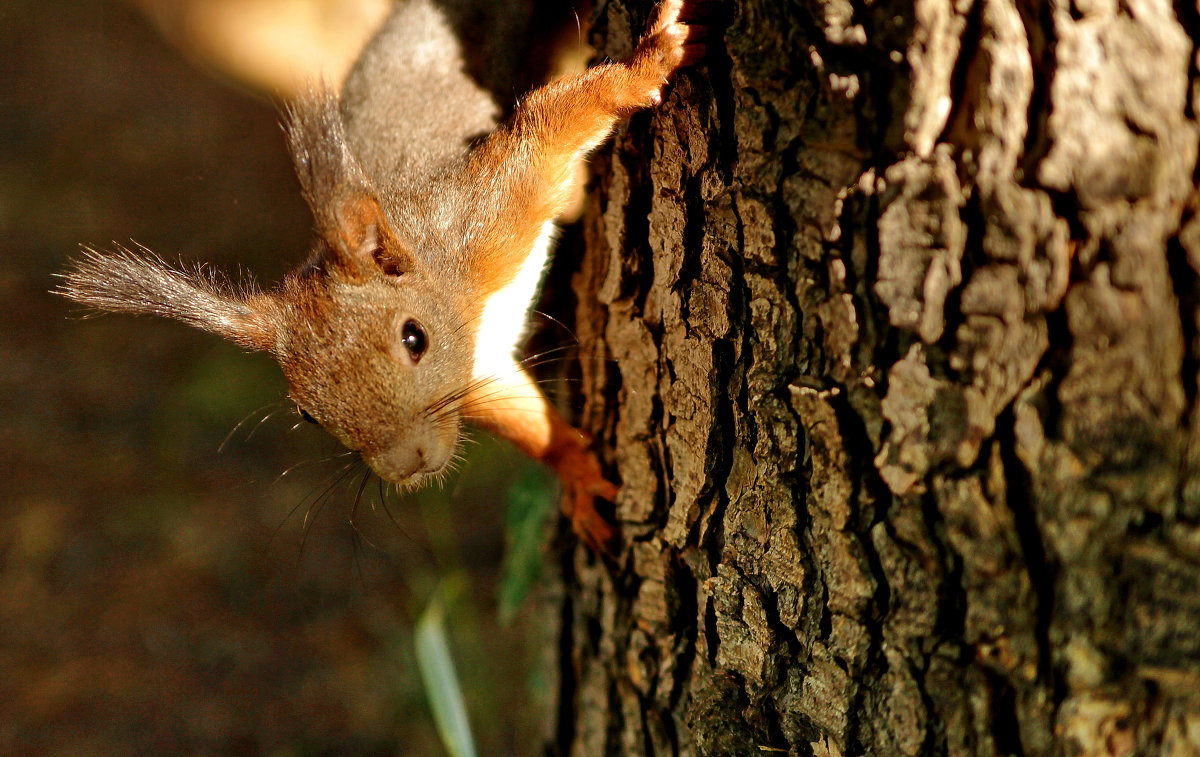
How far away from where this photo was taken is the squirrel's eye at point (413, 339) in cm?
220

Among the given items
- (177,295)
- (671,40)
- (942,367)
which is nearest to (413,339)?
(177,295)

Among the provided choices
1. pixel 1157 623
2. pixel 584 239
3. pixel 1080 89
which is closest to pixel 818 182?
pixel 1080 89

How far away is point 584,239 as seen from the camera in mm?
2057

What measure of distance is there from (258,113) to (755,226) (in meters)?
5.34

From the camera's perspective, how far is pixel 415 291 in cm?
226

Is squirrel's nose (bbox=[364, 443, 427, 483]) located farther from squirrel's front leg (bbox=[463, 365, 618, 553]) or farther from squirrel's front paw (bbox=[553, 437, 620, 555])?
squirrel's front paw (bbox=[553, 437, 620, 555])

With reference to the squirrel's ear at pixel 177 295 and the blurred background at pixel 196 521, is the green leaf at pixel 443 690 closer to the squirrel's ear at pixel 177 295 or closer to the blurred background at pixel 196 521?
→ the blurred background at pixel 196 521

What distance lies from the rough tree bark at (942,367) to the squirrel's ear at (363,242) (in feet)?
2.69

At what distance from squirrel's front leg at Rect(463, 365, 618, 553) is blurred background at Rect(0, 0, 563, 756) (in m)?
0.28

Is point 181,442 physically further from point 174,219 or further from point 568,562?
point 568,562

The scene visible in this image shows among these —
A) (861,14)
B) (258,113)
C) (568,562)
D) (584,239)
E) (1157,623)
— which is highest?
(258,113)

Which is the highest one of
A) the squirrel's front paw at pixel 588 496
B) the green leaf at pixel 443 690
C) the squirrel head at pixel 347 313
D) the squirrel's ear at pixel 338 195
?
the squirrel's ear at pixel 338 195

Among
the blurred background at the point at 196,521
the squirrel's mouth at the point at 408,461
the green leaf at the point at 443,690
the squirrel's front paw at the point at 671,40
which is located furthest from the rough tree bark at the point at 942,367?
the blurred background at the point at 196,521

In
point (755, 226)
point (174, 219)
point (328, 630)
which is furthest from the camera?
point (174, 219)
